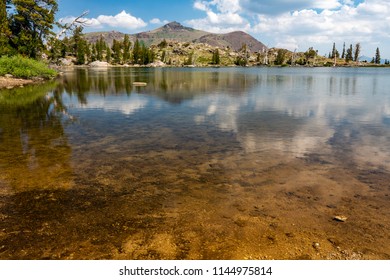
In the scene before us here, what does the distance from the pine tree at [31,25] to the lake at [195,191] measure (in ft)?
213

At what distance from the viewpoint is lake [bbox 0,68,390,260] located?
7.26m

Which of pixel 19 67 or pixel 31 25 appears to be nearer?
pixel 19 67

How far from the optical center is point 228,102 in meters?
32.9

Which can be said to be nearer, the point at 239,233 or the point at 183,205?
the point at 239,233

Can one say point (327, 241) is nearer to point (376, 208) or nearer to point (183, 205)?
point (376, 208)

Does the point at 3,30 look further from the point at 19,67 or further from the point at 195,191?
the point at 195,191

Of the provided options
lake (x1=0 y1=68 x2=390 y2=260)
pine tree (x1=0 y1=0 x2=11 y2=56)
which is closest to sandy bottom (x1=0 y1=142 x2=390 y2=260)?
lake (x1=0 y1=68 x2=390 y2=260)

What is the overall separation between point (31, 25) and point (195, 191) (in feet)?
290

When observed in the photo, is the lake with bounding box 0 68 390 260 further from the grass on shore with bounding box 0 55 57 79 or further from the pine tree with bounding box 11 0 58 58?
the pine tree with bounding box 11 0 58 58

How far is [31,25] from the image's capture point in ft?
260

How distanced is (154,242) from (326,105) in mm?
28488

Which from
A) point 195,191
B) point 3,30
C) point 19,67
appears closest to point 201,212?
point 195,191

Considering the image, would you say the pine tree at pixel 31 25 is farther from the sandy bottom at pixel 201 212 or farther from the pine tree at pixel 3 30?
the sandy bottom at pixel 201 212
